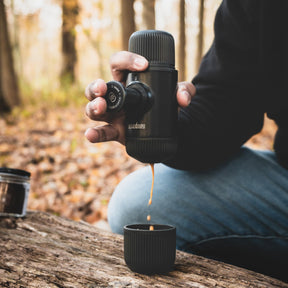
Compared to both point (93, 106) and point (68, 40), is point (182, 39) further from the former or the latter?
point (93, 106)

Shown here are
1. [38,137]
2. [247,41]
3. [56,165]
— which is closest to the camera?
[247,41]

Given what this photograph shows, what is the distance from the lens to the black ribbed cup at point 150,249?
3.52 feet

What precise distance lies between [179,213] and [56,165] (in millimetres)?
3042

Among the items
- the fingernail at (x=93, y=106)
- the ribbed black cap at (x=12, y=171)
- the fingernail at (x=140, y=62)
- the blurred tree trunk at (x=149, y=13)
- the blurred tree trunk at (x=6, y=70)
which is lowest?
the ribbed black cap at (x=12, y=171)

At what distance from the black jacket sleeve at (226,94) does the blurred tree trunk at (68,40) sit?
8243 millimetres

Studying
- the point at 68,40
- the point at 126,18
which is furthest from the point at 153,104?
the point at 68,40

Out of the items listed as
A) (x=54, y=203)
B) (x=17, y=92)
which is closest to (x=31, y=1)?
(x=17, y=92)

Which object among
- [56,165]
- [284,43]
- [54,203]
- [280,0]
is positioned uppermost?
[280,0]

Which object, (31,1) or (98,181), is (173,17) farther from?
(98,181)

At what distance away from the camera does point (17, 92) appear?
7324 mm

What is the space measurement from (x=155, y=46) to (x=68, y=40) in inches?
391

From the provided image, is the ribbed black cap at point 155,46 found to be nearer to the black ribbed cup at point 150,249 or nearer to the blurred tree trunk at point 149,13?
the black ribbed cup at point 150,249

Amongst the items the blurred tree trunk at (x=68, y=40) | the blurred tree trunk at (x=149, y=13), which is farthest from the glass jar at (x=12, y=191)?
the blurred tree trunk at (x=68, y=40)

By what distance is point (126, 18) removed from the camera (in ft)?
18.5
